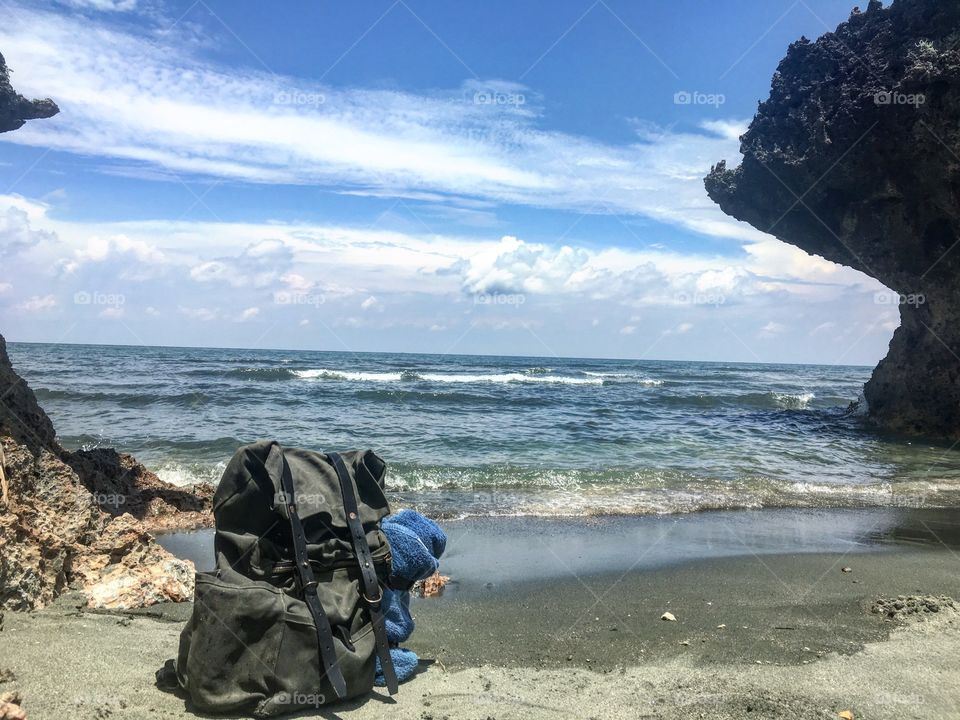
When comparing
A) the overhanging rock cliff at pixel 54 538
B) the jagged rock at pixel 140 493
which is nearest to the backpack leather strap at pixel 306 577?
the overhanging rock cliff at pixel 54 538

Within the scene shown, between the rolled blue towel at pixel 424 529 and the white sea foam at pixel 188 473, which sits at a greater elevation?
the rolled blue towel at pixel 424 529

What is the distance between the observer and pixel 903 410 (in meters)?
17.6

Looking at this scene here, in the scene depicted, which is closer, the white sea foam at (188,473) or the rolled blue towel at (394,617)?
the rolled blue towel at (394,617)

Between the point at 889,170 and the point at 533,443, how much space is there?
438 inches

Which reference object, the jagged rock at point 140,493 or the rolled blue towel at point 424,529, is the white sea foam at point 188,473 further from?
the rolled blue towel at point 424,529

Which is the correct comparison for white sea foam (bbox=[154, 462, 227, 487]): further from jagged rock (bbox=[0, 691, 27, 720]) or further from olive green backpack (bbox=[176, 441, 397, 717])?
jagged rock (bbox=[0, 691, 27, 720])

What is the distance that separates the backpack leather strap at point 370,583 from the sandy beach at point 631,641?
0.16 meters

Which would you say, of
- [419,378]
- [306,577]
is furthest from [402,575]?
[419,378]

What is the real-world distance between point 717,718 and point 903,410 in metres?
17.8

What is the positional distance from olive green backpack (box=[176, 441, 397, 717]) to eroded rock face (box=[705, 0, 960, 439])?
53.3ft

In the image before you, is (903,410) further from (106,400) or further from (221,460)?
(106,400)

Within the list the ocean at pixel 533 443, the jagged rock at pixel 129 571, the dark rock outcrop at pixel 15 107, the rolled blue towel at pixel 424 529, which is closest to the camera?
the rolled blue towel at pixel 424 529

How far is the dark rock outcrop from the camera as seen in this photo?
620cm

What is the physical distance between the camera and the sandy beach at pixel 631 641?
10.2 feet
